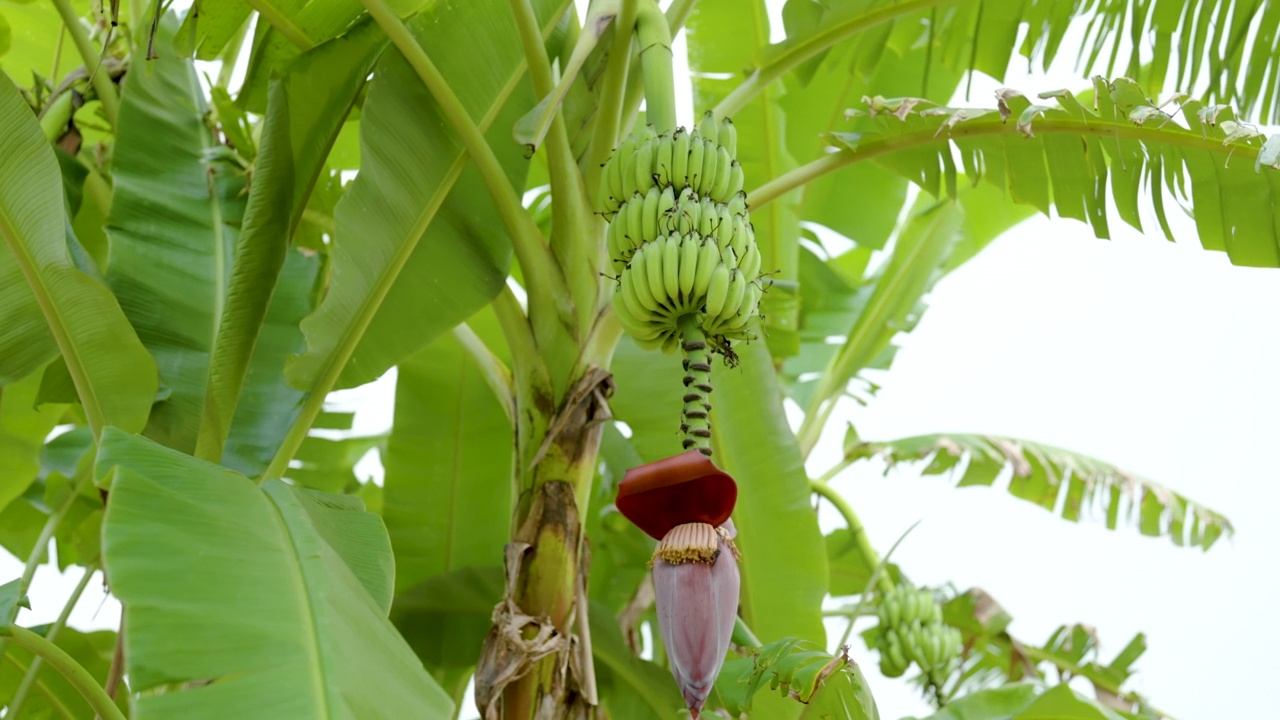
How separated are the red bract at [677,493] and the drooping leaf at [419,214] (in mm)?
398

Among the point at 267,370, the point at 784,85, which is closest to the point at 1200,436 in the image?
the point at 784,85

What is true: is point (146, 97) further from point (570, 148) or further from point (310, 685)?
point (310, 685)

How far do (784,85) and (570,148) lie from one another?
77 cm

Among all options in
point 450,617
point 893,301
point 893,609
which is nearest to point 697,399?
point 450,617

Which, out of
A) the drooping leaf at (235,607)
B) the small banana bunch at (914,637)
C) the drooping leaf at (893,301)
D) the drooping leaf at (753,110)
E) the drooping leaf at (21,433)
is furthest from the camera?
the drooping leaf at (893,301)

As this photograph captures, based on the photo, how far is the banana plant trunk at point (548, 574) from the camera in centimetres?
95

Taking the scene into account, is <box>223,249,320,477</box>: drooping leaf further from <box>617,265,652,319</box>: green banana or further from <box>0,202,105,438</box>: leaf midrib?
<box>617,265,652,319</box>: green banana

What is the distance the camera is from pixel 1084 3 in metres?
1.29

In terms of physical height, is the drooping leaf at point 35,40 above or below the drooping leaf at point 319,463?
above

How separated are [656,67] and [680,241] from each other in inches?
9.2

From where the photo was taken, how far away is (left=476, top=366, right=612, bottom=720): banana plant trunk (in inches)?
37.5

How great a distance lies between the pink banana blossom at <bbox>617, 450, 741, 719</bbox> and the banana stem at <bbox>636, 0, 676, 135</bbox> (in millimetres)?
316

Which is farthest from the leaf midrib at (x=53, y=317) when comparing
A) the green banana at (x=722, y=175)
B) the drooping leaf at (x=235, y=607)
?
the green banana at (x=722, y=175)

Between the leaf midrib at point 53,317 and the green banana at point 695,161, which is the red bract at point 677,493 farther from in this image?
the leaf midrib at point 53,317
